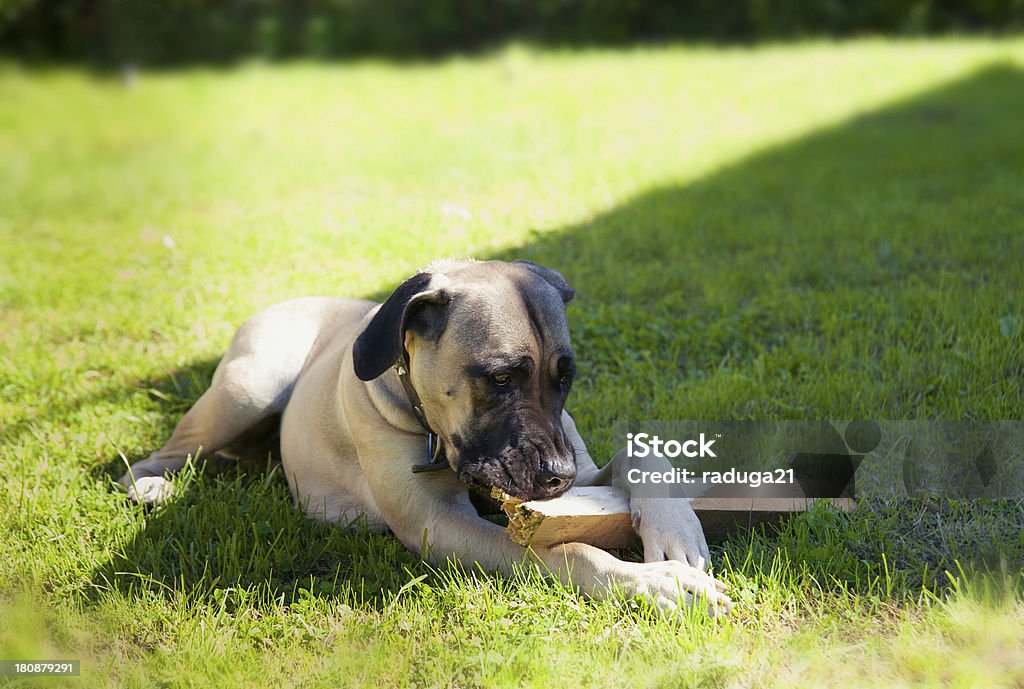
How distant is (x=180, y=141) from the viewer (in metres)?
11.8

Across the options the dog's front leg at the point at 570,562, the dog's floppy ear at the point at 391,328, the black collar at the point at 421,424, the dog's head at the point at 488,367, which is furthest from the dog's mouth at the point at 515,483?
the dog's floppy ear at the point at 391,328

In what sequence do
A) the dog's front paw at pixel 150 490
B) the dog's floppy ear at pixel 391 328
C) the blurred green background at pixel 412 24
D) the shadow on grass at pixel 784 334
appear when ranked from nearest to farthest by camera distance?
the dog's floppy ear at pixel 391 328, the shadow on grass at pixel 784 334, the dog's front paw at pixel 150 490, the blurred green background at pixel 412 24

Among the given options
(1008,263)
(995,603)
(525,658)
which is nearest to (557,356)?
(525,658)

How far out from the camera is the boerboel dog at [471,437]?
10.6ft

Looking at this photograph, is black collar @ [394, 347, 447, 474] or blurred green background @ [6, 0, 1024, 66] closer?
black collar @ [394, 347, 447, 474]

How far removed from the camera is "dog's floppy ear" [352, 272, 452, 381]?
3.39 metres

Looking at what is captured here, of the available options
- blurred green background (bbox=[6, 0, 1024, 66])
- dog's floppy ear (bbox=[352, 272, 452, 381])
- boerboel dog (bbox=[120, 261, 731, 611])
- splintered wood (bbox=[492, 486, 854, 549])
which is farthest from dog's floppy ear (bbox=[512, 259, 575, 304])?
blurred green background (bbox=[6, 0, 1024, 66])

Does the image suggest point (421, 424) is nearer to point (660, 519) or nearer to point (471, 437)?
point (471, 437)

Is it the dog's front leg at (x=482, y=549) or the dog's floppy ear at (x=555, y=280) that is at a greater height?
the dog's floppy ear at (x=555, y=280)

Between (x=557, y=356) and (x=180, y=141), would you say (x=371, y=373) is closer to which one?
(x=557, y=356)

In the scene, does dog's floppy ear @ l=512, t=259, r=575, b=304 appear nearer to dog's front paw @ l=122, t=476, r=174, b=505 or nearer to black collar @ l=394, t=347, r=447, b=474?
black collar @ l=394, t=347, r=447, b=474

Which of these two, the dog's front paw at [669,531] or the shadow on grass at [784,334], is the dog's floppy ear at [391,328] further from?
the dog's front paw at [669,531]

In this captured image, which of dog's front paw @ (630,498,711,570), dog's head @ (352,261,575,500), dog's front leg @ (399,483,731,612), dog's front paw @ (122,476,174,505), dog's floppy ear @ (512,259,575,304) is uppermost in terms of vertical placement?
dog's floppy ear @ (512,259,575,304)

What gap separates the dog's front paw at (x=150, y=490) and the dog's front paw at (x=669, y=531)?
6.81 feet
